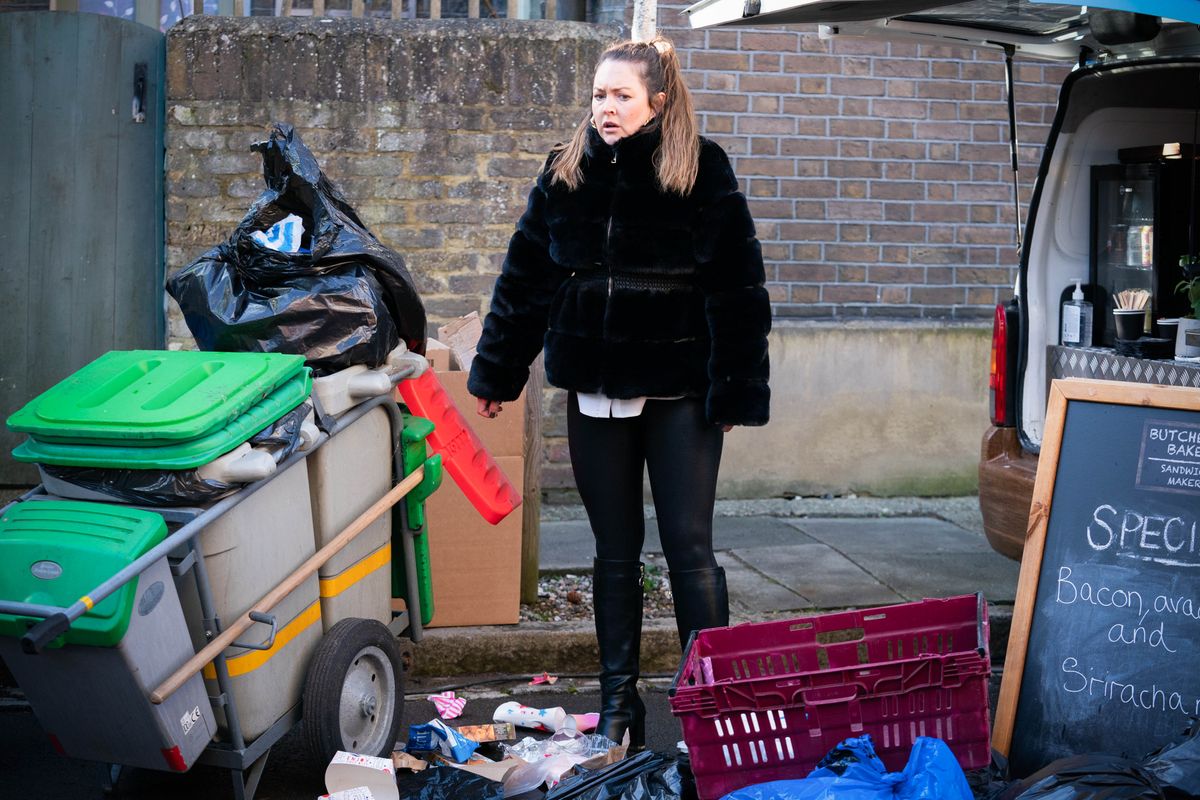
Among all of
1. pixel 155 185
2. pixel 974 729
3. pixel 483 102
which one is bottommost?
pixel 974 729

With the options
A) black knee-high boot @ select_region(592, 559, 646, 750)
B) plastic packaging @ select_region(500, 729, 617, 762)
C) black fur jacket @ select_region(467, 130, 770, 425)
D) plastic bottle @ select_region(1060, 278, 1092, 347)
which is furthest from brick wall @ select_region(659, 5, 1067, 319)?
plastic packaging @ select_region(500, 729, 617, 762)

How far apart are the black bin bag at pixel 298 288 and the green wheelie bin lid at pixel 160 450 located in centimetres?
35

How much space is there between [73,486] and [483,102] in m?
3.39

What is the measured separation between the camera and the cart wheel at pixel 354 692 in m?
3.50

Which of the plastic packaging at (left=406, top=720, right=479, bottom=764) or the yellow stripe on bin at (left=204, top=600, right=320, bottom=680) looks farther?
the plastic packaging at (left=406, top=720, right=479, bottom=764)

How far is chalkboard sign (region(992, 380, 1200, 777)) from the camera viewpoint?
136 inches

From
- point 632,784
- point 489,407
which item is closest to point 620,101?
point 489,407

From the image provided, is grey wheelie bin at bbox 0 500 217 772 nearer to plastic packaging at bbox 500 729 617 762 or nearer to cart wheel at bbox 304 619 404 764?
cart wheel at bbox 304 619 404 764

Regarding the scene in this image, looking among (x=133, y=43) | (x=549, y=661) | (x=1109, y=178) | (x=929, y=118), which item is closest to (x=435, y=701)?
(x=549, y=661)

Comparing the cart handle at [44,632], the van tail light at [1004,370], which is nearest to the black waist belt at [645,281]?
the cart handle at [44,632]

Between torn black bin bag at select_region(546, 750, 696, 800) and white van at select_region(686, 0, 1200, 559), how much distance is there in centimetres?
193

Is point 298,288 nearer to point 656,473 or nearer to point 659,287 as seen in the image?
point 659,287

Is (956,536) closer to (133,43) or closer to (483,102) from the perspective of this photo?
(483,102)

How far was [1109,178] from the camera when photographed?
495cm
